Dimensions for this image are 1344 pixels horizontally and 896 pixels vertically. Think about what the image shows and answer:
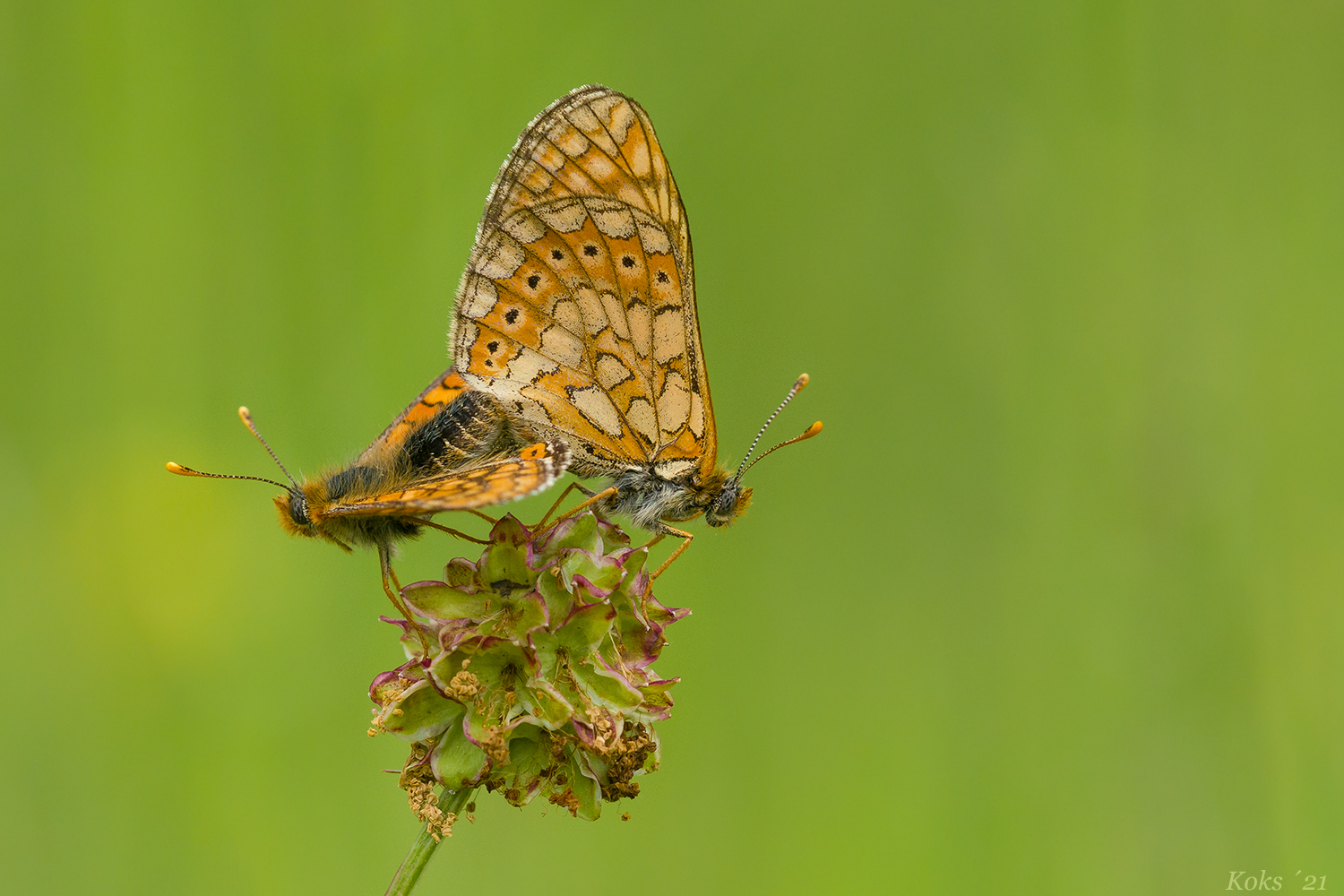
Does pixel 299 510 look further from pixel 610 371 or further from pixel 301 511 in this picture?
pixel 610 371

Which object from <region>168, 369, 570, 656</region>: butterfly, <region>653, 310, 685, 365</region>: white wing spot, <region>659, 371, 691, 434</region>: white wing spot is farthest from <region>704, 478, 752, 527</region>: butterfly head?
<region>168, 369, 570, 656</region>: butterfly

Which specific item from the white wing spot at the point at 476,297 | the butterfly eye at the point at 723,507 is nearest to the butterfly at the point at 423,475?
the white wing spot at the point at 476,297

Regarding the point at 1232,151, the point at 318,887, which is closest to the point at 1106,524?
the point at 1232,151

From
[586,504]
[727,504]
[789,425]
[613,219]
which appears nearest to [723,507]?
[727,504]

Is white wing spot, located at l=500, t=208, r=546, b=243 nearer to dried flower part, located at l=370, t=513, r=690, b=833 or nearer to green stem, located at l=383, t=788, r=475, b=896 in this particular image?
dried flower part, located at l=370, t=513, r=690, b=833

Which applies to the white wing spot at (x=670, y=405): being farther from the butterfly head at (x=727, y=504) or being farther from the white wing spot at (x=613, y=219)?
the white wing spot at (x=613, y=219)

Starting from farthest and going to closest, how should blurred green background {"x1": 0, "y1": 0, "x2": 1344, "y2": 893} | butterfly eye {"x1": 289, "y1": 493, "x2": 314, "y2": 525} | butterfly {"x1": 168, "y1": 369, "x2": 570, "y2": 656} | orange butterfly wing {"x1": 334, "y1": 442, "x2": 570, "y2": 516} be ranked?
blurred green background {"x1": 0, "y1": 0, "x2": 1344, "y2": 893} < butterfly eye {"x1": 289, "y1": 493, "x2": 314, "y2": 525} < butterfly {"x1": 168, "y1": 369, "x2": 570, "y2": 656} < orange butterfly wing {"x1": 334, "y1": 442, "x2": 570, "y2": 516}
